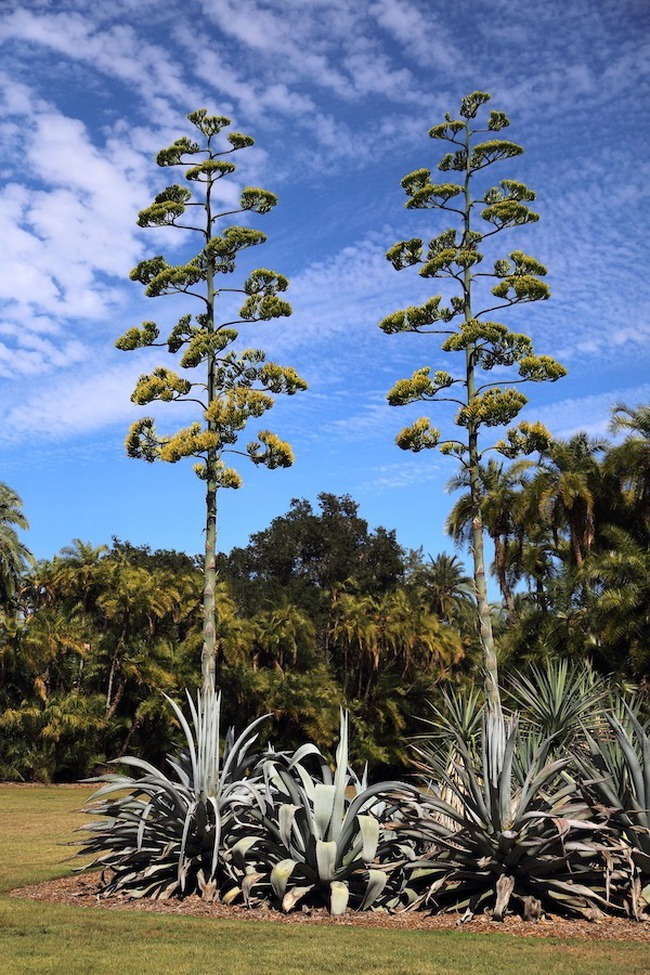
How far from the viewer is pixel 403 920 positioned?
26.4 feet

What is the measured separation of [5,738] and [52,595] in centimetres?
681

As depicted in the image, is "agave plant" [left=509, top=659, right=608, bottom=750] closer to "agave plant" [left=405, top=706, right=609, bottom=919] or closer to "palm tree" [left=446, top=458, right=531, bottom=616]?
"agave plant" [left=405, top=706, right=609, bottom=919]

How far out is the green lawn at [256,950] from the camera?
20.5 ft

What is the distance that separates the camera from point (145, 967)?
20.6ft

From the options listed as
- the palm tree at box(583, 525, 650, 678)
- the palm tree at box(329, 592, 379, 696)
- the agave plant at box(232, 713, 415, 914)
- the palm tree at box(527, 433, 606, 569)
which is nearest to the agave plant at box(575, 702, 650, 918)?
the agave plant at box(232, 713, 415, 914)

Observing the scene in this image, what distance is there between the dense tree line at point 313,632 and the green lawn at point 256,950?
22.8 m

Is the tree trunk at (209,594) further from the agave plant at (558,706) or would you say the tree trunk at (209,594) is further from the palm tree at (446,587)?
the palm tree at (446,587)

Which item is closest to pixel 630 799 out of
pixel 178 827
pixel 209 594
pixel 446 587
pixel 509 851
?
pixel 509 851

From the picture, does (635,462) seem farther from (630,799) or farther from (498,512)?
Result: (630,799)

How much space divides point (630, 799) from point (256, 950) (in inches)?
153

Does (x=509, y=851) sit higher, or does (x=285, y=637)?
(x=285, y=637)

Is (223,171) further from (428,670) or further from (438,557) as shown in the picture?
(438,557)

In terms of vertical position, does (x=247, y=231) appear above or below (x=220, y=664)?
above

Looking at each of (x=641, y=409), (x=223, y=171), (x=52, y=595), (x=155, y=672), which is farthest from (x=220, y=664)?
(x=223, y=171)
